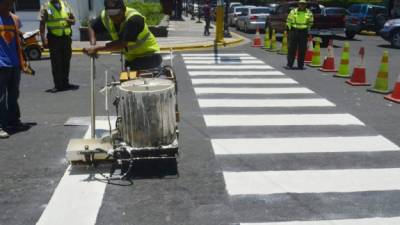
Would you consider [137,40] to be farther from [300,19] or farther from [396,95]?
[300,19]

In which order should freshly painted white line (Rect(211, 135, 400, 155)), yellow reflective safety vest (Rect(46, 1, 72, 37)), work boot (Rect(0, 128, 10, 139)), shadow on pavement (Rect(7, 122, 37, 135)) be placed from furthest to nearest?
yellow reflective safety vest (Rect(46, 1, 72, 37)) → shadow on pavement (Rect(7, 122, 37, 135)) → work boot (Rect(0, 128, 10, 139)) → freshly painted white line (Rect(211, 135, 400, 155))

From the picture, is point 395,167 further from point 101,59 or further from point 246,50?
point 246,50

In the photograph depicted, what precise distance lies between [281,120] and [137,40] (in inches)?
117

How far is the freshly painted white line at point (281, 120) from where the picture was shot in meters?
7.18

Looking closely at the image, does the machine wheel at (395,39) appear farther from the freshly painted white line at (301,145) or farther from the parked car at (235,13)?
the freshly painted white line at (301,145)

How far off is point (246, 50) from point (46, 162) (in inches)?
510

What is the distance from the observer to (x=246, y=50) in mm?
17578

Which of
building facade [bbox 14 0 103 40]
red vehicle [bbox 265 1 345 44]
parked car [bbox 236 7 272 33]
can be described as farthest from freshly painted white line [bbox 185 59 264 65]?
parked car [bbox 236 7 272 33]

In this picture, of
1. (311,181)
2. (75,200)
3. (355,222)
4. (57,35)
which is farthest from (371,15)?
(75,200)

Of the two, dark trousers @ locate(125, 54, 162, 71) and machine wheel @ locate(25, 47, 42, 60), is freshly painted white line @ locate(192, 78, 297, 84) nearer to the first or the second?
dark trousers @ locate(125, 54, 162, 71)

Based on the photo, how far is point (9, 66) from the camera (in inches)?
255

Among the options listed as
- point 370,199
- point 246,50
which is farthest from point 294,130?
point 246,50

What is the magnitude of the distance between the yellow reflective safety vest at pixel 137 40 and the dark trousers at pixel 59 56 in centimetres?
432

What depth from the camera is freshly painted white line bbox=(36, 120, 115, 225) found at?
13.3 ft
